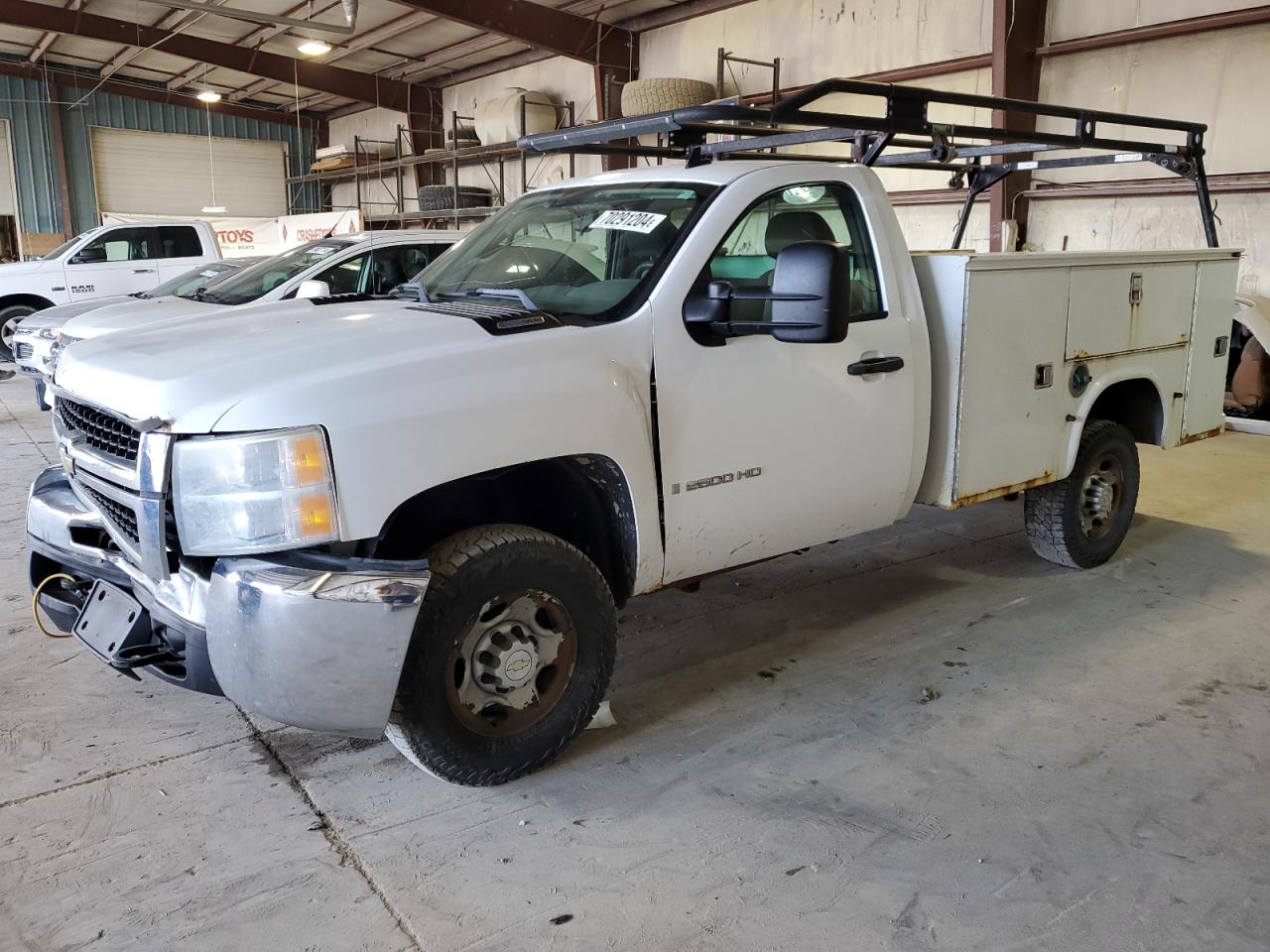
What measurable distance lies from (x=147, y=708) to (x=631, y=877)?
6.34 ft

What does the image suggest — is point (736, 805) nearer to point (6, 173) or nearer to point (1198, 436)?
point (1198, 436)

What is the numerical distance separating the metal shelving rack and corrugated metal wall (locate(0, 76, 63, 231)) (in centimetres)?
495

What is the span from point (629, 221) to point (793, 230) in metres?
0.61

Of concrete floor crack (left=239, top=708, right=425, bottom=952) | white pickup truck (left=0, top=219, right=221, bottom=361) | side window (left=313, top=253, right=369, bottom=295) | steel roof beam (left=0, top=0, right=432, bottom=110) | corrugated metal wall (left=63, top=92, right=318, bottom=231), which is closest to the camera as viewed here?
concrete floor crack (left=239, top=708, right=425, bottom=952)

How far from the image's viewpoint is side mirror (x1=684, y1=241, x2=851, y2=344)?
303 cm

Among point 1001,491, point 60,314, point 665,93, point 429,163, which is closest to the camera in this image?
point 1001,491

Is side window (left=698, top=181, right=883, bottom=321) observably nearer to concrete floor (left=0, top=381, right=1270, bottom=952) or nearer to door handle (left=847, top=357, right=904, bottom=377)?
door handle (left=847, top=357, right=904, bottom=377)

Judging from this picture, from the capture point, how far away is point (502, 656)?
2.94 meters

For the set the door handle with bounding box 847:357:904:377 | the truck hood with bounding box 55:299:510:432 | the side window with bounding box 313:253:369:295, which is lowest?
the door handle with bounding box 847:357:904:377

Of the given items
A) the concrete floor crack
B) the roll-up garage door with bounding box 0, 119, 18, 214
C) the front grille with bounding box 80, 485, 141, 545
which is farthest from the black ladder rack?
the roll-up garage door with bounding box 0, 119, 18, 214

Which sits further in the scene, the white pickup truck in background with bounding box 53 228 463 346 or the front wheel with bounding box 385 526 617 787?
the white pickup truck in background with bounding box 53 228 463 346

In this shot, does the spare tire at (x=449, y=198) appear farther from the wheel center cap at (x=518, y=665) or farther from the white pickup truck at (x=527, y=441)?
the wheel center cap at (x=518, y=665)

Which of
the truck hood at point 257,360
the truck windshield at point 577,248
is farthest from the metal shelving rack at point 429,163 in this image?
the truck hood at point 257,360

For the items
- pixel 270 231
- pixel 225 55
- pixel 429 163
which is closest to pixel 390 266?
pixel 429 163
